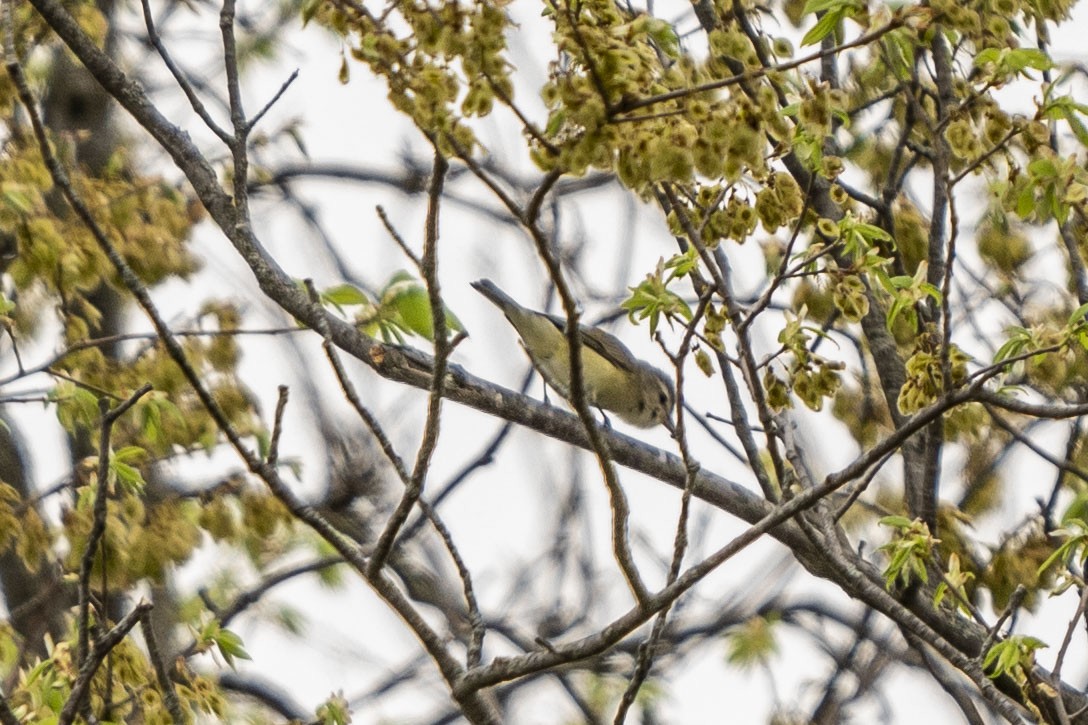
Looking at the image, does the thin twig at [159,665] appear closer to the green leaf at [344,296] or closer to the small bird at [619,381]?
the green leaf at [344,296]

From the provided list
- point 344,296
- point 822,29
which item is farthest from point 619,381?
point 822,29

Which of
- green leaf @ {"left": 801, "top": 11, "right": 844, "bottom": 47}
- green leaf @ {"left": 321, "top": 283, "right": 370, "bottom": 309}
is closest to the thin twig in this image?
green leaf @ {"left": 321, "top": 283, "right": 370, "bottom": 309}

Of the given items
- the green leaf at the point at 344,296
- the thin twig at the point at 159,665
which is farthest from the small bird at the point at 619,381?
the thin twig at the point at 159,665

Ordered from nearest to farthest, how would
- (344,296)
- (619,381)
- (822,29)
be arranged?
(822,29) < (344,296) < (619,381)

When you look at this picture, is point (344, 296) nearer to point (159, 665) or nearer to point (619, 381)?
point (159, 665)

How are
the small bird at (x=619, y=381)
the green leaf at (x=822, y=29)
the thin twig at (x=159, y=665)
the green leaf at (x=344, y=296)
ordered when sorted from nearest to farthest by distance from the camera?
the thin twig at (x=159, y=665) < the green leaf at (x=822, y=29) < the green leaf at (x=344, y=296) < the small bird at (x=619, y=381)

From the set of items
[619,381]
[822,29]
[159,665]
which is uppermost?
[619,381]

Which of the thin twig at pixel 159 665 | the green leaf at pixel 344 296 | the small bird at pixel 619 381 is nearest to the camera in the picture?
the thin twig at pixel 159 665

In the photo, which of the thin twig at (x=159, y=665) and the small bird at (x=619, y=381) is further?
the small bird at (x=619, y=381)

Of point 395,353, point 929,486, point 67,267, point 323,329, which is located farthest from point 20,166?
point 929,486

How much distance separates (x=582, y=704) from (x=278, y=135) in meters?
3.26

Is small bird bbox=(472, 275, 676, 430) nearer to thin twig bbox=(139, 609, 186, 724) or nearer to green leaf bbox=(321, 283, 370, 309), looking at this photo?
green leaf bbox=(321, 283, 370, 309)

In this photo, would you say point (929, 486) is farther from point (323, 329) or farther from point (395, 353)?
point (323, 329)

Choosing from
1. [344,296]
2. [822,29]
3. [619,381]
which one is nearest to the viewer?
[822,29]
